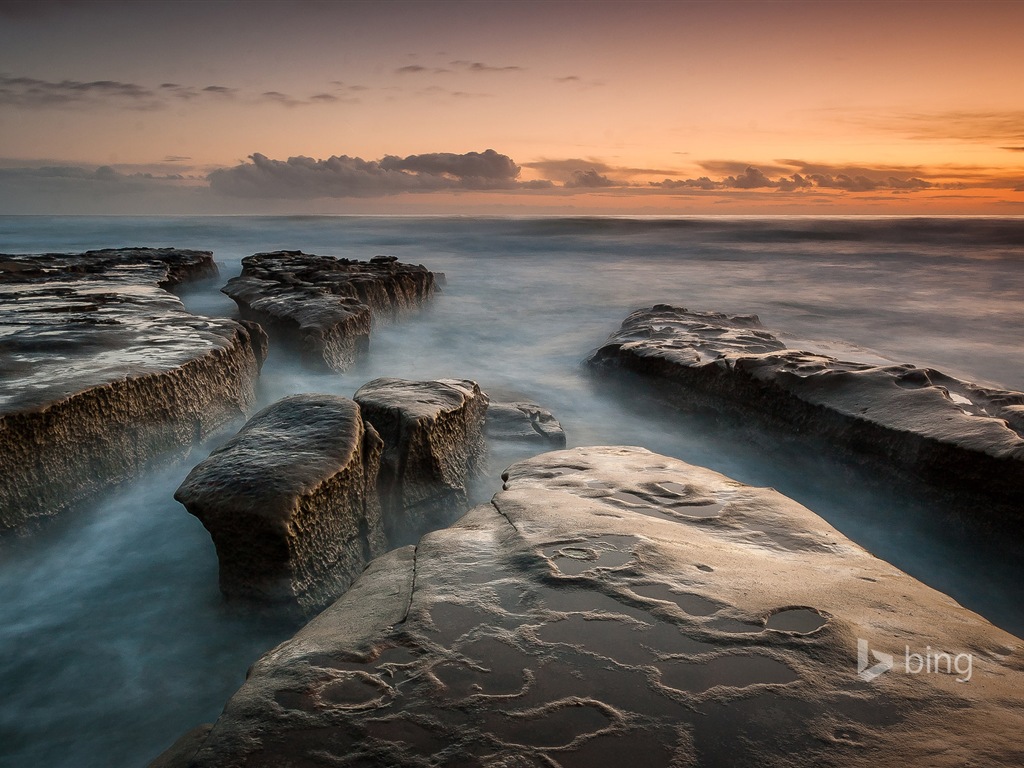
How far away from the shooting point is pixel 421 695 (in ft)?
5.79

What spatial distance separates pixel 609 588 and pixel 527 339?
33.3 ft

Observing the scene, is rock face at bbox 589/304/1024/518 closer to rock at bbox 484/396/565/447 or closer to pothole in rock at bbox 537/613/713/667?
rock at bbox 484/396/565/447

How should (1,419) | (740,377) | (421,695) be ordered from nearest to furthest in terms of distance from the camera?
1. (421,695)
2. (1,419)
3. (740,377)

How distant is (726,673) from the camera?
6.11 ft

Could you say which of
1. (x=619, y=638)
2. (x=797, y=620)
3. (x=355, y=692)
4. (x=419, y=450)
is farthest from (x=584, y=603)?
(x=419, y=450)

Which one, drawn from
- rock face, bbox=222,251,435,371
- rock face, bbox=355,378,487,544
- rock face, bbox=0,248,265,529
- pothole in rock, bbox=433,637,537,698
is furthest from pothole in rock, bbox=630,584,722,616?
rock face, bbox=222,251,435,371

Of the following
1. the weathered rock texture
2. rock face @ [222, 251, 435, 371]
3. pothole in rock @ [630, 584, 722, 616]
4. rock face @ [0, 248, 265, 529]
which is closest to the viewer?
the weathered rock texture

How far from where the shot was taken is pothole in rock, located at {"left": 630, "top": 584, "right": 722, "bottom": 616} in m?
2.17

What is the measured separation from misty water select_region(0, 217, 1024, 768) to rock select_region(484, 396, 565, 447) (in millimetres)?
438

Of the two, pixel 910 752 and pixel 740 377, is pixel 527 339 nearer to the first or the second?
pixel 740 377

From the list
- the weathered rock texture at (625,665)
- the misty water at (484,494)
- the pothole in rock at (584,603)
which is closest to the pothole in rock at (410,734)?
the weathered rock texture at (625,665)

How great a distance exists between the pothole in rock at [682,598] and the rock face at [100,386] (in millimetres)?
3386

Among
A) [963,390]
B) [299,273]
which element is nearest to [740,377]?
[963,390]

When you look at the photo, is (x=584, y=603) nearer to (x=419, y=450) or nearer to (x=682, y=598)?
(x=682, y=598)
